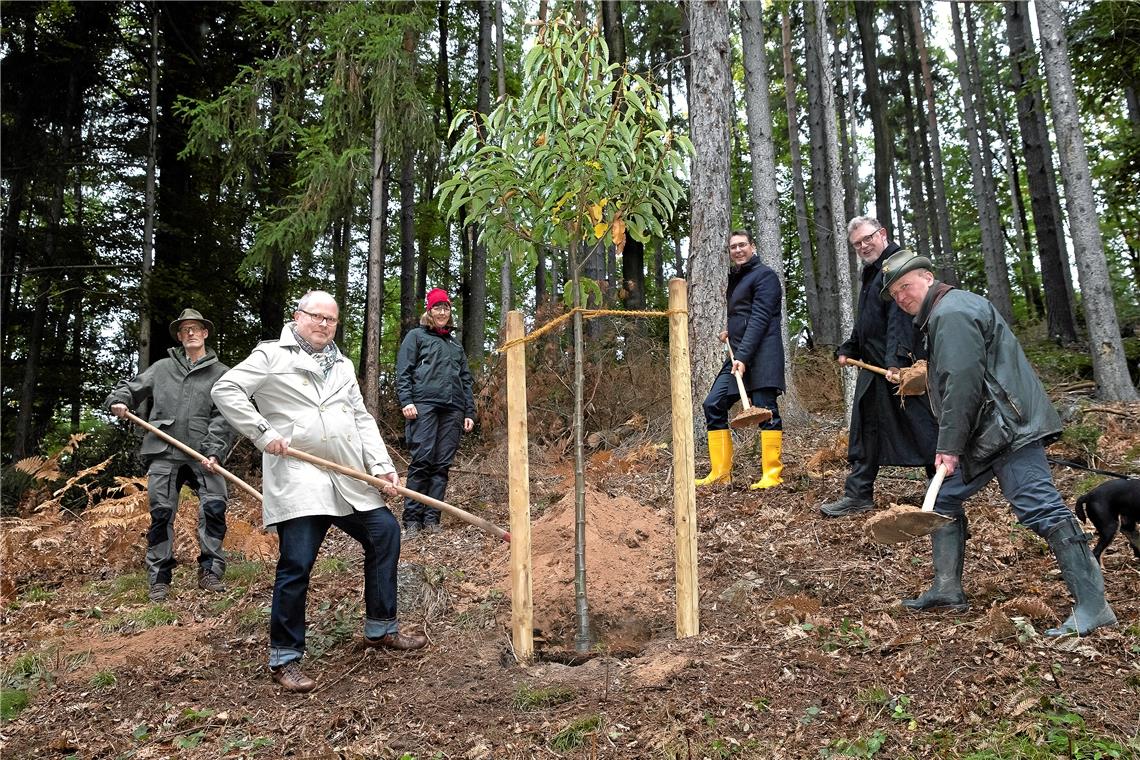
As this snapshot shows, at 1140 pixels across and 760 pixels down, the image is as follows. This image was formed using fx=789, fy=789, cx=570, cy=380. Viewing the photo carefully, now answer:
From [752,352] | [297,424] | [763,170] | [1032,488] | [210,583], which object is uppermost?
[763,170]

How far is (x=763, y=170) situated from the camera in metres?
11.1

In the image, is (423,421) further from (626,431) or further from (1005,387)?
(1005,387)

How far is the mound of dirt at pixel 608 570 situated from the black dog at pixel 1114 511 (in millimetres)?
2558

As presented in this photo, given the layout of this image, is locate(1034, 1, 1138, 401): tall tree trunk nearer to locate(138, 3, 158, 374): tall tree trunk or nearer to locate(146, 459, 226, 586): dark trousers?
locate(146, 459, 226, 586): dark trousers

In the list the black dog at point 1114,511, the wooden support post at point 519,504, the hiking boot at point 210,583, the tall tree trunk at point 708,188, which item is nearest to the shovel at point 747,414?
the tall tree trunk at point 708,188

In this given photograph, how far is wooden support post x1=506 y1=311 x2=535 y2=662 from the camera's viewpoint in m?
4.28

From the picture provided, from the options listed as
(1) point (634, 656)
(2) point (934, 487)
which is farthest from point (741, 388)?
(1) point (634, 656)

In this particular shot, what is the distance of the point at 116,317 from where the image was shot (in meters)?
17.5

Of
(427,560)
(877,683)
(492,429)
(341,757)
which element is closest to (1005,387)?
(877,683)

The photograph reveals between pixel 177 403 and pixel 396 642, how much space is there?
296 centimetres

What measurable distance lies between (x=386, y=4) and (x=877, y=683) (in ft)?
42.3

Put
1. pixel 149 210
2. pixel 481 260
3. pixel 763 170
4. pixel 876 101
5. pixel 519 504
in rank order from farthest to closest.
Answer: pixel 876 101
pixel 481 260
pixel 149 210
pixel 763 170
pixel 519 504

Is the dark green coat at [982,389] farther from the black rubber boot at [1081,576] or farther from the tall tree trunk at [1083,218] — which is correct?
the tall tree trunk at [1083,218]

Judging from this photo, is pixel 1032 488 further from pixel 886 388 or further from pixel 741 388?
pixel 741 388
